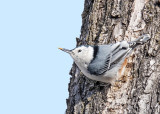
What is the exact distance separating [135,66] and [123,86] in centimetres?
20

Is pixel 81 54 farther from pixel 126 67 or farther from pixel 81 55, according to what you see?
pixel 126 67

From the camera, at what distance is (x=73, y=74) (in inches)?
141

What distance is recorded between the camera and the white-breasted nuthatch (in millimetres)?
3262

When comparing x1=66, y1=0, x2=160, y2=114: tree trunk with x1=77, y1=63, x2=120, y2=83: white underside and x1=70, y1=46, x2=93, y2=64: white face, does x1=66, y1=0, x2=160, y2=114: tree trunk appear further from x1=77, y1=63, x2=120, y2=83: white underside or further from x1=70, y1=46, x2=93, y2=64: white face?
x1=70, y1=46, x2=93, y2=64: white face

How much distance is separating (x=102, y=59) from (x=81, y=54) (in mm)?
202

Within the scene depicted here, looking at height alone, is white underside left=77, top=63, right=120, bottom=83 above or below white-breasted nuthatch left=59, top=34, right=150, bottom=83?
below

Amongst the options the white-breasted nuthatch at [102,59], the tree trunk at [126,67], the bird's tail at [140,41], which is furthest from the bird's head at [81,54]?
the bird's tail at [140,41]

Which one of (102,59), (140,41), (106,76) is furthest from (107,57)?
(140,41)

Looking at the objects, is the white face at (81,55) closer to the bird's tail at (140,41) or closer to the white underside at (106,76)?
the white underside at (106,76)

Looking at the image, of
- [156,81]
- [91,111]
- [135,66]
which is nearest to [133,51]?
[135,66]

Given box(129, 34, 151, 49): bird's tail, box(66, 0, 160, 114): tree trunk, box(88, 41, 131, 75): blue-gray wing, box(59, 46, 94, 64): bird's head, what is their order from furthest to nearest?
box(59, 46, 94, 64): bird's head
box(88, 41, 131, 75): blue-gray wing
box(129, 34, 151, 49): bird's tail
box(66, 0, 160, 114): tree trunk

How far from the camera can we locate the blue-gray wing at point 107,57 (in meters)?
3.26

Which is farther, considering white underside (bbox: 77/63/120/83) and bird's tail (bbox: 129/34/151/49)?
white underside (bbox: 77/63/120/83)

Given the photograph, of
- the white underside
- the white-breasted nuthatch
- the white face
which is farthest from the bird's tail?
the white face
